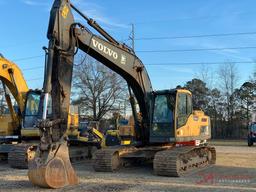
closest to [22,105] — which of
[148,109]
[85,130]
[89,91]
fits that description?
[85,130]

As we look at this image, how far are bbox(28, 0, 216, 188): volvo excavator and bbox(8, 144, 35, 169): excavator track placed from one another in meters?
2.61

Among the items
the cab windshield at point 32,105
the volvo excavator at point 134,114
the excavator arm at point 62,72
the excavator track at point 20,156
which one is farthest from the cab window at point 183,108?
the cab windshield at point 32,105

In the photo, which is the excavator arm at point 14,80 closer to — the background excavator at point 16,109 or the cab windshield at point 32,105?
the background excavator at point 16,109

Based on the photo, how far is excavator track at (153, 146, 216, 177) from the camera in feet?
42.1

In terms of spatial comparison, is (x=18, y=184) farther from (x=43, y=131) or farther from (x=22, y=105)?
(x=22, y=105)

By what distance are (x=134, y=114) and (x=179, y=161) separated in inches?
115

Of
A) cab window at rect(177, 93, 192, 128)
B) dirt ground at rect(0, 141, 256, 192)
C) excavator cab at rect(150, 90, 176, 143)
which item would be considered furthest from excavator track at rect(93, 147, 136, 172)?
cab window at rect(177, 93, 192, 128)

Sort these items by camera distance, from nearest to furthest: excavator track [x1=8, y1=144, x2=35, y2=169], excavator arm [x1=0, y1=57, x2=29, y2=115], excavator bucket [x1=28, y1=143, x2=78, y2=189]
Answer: excavator bucket [x1=28, y1=143, x2=78, y2=189], excavator track [x1=8, y1=144, x2=35, y2=169], excavator arm [x1=0, y1=57, x2=29, y2=115]

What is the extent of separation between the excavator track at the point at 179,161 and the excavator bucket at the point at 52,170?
11.4 ft

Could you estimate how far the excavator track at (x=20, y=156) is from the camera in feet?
49.2

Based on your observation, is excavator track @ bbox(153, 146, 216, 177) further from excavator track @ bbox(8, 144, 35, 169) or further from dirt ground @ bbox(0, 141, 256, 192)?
excavator track @ bbox(8, 144, 35, 169)

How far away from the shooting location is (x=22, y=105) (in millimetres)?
17234

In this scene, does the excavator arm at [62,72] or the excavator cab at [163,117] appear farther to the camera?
the excavator cab at [163,117]

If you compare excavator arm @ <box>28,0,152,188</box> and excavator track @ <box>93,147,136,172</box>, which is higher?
excavator arm @ <box>28,0,152,188</box>
